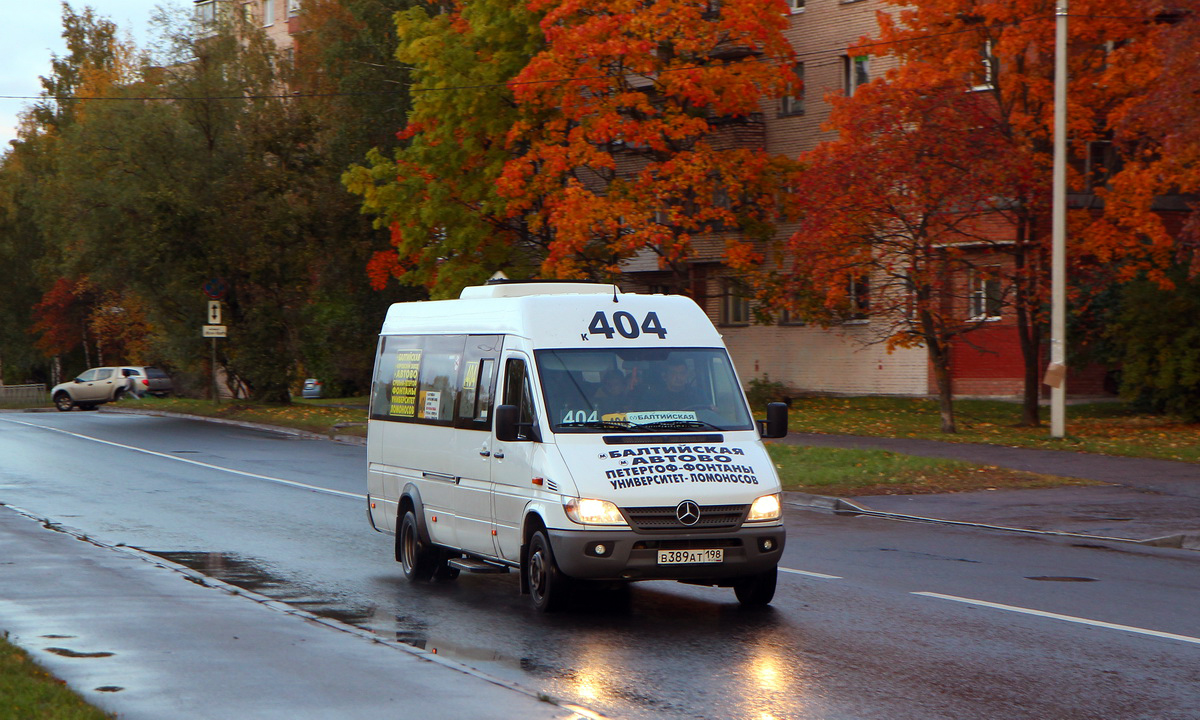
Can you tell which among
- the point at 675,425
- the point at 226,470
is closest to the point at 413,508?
the point at 675,425

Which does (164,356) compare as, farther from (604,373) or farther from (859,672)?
(859,672)

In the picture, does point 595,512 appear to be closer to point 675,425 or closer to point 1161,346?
point 675,425

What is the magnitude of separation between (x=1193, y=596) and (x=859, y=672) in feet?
13.8

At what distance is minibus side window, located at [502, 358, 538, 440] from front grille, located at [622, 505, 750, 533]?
41.5 inches

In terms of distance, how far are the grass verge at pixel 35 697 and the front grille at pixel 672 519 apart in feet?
12.5

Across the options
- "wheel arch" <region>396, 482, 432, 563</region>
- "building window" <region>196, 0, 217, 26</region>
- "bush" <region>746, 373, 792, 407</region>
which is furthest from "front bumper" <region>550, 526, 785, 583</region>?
"building window" <region>196, 0, 217, 26</region>

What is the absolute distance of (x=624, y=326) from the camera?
10750 mm

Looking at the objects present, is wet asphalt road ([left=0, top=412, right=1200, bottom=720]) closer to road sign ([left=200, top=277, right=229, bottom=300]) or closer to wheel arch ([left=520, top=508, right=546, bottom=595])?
wheel arch ([left=520, top=508, right=546, bottom=595])

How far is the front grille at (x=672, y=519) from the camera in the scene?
30.9 feet

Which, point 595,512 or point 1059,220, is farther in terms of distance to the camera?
point 1059,220

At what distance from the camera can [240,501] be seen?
18.5 m

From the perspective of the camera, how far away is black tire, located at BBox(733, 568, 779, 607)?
1012 centimetres

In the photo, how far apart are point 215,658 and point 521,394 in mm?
3282

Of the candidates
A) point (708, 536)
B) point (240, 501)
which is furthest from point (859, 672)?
point (240, 501)
